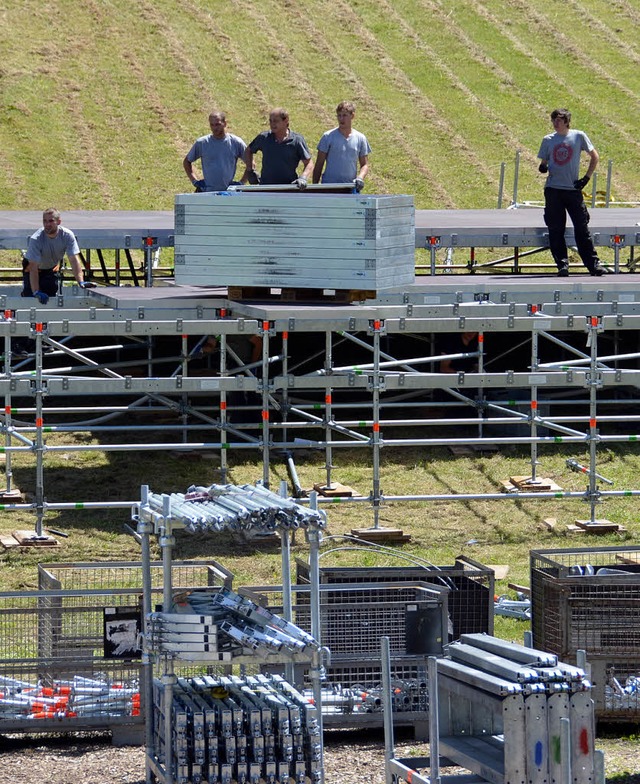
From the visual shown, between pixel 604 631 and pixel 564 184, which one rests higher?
pixel 564 184

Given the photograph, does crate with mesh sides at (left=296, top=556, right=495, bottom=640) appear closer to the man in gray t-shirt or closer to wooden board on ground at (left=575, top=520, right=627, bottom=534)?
wooden board on ground at (left=575, top=520, right=627, bottom=534)

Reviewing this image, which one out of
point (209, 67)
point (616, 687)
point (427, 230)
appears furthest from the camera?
point (209, 67)

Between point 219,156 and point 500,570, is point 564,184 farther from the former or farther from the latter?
point 500,570

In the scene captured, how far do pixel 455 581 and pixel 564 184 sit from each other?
28.0ft

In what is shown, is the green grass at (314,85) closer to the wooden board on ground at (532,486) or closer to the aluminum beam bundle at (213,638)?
the wooden board on ground at (532,486)

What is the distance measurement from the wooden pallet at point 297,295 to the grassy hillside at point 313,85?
17224 millimetres

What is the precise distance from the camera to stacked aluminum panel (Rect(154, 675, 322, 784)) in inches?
368

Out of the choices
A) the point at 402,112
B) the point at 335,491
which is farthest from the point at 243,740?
the point at 402,112

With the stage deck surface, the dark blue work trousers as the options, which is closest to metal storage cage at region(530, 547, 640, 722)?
the dark blue work trousers

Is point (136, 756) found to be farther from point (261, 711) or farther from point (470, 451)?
point (470, 451)

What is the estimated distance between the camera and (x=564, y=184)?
19.8 m

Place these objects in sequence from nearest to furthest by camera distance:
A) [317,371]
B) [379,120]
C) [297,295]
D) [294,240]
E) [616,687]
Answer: [616,687]
[294,240]
[317,371]
[297,295]
[379,120]

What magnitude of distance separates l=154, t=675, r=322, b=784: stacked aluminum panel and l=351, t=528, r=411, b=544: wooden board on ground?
679cm

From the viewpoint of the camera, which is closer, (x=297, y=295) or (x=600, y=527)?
(x=600, y=527)
